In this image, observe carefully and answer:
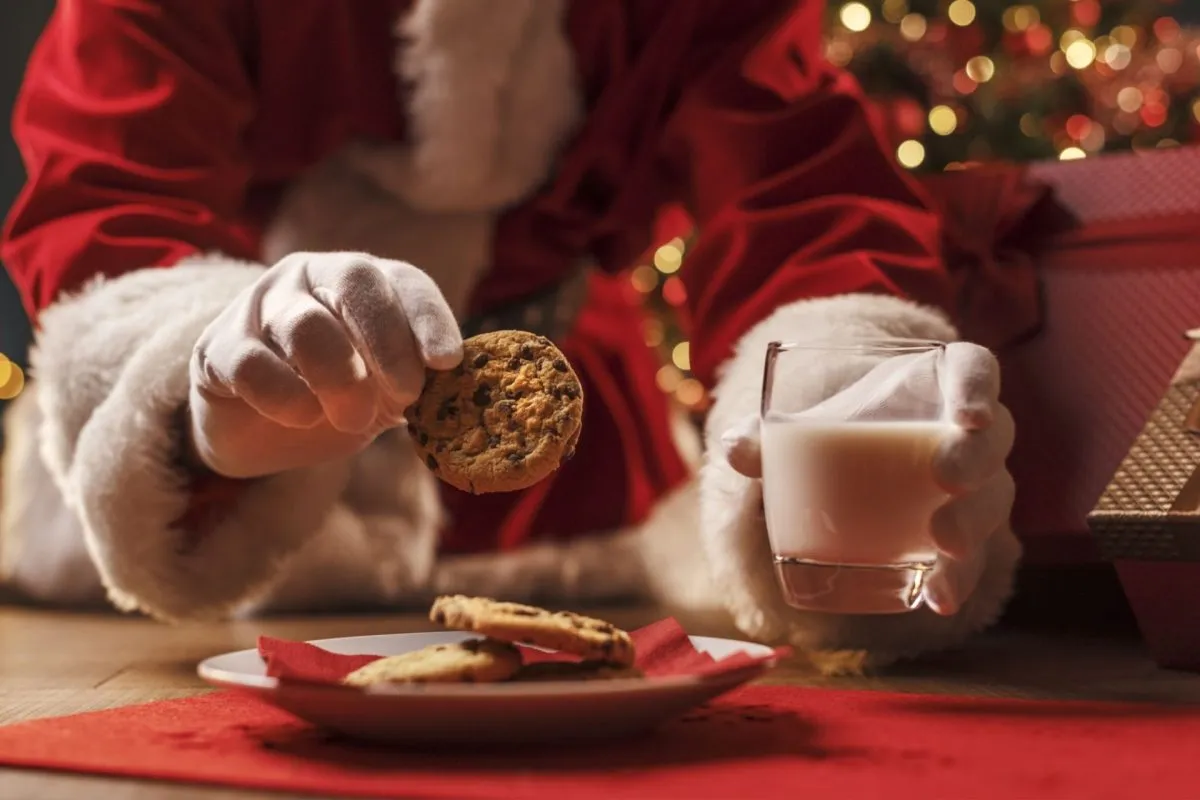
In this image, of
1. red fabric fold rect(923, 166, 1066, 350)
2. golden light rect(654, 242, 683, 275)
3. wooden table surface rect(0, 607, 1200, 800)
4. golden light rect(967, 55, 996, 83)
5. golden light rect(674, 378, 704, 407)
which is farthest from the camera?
golden light rect(674, 378, 704, 407)

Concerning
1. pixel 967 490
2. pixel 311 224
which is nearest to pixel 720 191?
pixel 311 224

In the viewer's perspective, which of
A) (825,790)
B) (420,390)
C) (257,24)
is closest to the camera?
(825,790)

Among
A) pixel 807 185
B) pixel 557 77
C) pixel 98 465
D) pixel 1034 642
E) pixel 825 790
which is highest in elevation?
pixel 557 77

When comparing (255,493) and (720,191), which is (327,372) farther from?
(720,191)

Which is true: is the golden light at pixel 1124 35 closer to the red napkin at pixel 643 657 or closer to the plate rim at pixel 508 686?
the red napkin at pixel 643 657

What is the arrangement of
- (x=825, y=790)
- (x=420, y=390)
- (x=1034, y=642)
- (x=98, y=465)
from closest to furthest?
1. (x=825, y=790)
2. (x=420, y=390)
3. (x=98, y=465)
4. (x=1034, y=642)

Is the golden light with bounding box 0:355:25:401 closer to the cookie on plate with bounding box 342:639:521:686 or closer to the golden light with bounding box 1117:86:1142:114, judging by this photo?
the golden light with bounding box 1117:86:1142:114

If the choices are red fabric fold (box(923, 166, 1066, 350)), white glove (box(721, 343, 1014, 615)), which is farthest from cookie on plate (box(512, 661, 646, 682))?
red fabric fold (box(923, 166, 1066, 350))
